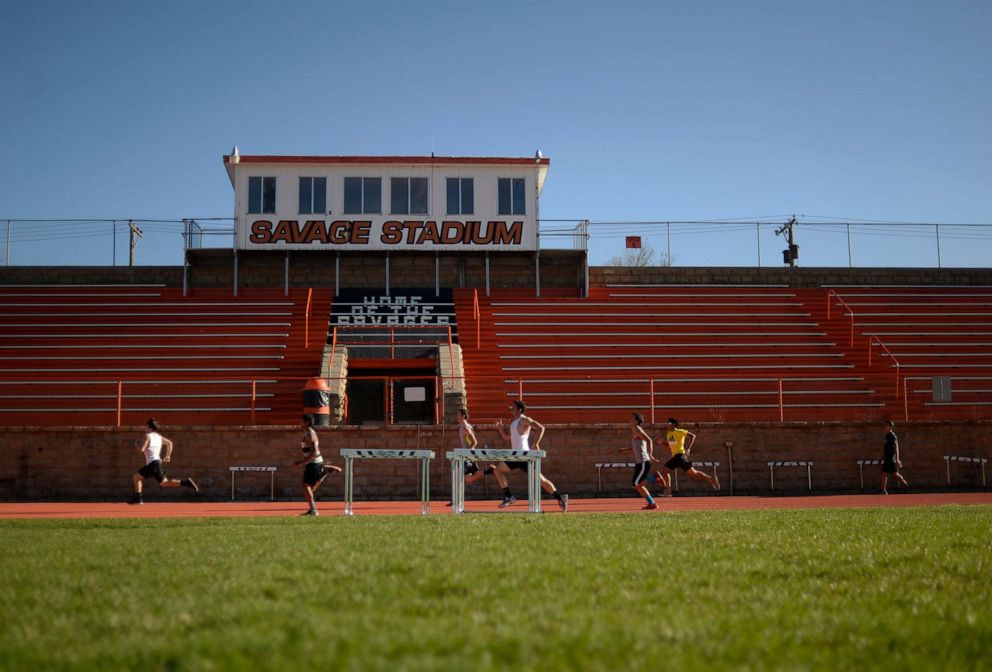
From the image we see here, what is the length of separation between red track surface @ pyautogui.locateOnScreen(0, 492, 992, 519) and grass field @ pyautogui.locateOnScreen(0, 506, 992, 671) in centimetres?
781

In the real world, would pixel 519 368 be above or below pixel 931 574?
above

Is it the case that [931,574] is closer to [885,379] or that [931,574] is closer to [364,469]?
[364,469]

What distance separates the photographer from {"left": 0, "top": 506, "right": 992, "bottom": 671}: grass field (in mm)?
4289

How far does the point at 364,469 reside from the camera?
850 inches

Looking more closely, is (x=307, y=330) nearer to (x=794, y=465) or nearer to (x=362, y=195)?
(x=362, y=195)

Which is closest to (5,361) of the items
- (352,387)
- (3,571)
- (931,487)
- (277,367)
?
(277,367)

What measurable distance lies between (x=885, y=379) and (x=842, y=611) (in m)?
24.6

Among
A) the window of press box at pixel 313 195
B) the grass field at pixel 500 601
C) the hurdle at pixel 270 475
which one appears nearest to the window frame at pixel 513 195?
the window of press box at pixel 313 195

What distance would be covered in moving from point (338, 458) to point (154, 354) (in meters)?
9.86

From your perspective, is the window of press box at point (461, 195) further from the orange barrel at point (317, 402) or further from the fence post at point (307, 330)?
the orange barrel at point (317, 402)

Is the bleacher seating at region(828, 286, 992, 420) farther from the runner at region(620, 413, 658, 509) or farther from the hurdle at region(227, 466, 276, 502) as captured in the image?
the hurdle at region(227, 466, 276, 502)

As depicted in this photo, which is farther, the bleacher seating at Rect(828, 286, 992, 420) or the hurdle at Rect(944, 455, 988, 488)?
the bleacher seating at Rect(828, 286, 992, 420)

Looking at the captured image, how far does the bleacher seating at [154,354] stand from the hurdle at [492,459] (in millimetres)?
7826

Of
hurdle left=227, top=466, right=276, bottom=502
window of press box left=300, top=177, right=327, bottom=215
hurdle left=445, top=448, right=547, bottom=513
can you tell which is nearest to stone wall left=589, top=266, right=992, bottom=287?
window of press box left=300, top=177, right=327, bottom=215
